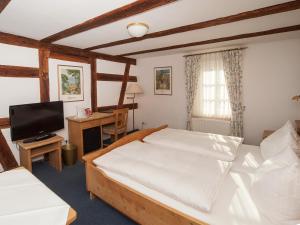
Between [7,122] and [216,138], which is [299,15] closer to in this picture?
[216,138]

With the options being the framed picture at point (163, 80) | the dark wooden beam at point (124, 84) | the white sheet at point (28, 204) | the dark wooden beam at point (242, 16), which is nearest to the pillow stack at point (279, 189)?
the white sheet at point (28, 204)

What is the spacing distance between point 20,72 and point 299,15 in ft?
A: 13.2

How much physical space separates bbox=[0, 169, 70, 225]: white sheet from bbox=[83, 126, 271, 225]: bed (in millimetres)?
669

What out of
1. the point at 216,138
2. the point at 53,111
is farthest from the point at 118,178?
the point at 53,111

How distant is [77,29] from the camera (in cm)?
256

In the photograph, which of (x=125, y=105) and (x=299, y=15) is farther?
(x=125, y=105)

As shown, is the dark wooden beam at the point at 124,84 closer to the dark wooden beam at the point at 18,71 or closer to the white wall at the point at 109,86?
the white wall at the point at 109,86

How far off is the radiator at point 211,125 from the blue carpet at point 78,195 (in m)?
2.61

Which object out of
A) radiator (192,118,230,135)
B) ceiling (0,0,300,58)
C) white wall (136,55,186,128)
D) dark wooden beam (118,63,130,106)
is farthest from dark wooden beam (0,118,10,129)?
radiator (192,118,230,135)

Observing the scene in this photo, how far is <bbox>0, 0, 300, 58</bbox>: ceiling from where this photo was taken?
6.16 feet

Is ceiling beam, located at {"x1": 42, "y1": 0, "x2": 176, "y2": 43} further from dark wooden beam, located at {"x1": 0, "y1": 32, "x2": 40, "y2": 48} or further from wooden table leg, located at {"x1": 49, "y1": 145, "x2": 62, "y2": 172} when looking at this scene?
wooden table leg, located at {"x1": 49, "y1": 145, "x2": 62, "y2": 172}

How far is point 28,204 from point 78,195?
129cm

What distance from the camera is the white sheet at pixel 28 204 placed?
1.08m

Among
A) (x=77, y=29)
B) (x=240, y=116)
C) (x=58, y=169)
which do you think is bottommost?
(x=58, y=169)
